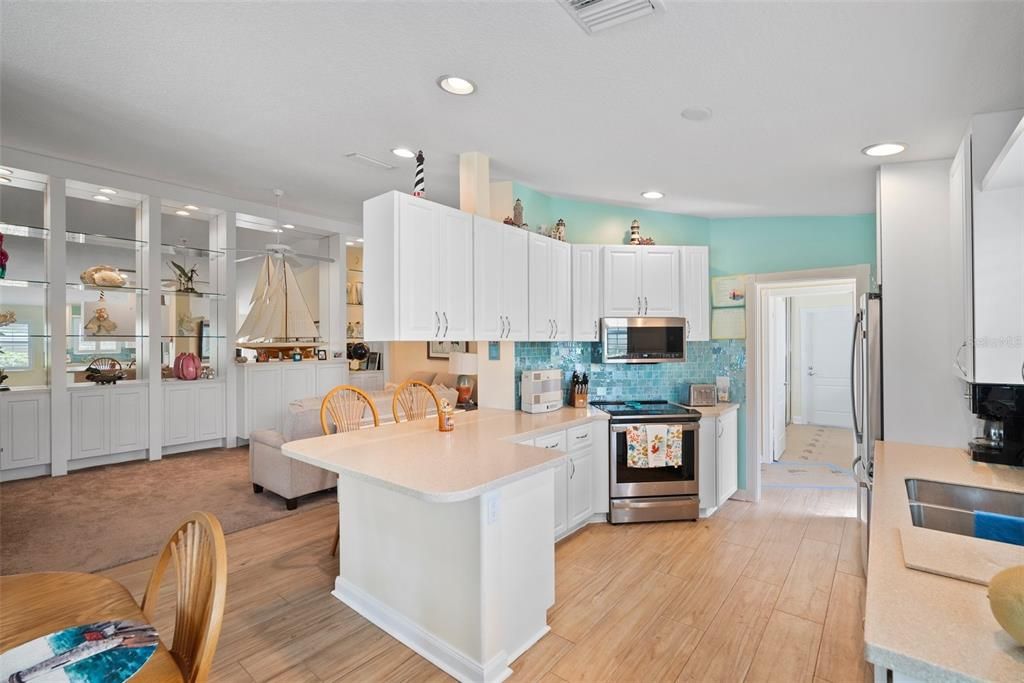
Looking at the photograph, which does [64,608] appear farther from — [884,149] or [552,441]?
[884,149]

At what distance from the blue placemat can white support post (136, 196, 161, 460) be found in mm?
4996

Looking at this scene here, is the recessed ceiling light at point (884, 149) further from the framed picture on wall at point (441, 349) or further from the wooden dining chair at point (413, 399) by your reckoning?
the framed picture on wall at point (441, 349)

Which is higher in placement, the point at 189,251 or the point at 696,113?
the point at 696,113

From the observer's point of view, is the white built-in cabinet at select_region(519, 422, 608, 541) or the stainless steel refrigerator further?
the white built-in cabinet at select_region(519, 422, 608, 541)

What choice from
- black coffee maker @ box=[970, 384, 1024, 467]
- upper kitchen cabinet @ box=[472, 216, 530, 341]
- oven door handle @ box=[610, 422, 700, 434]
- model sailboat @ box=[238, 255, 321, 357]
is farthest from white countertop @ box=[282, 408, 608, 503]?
model sailboat @ box=[238, 255, 321, 357]

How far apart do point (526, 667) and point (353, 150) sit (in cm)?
332

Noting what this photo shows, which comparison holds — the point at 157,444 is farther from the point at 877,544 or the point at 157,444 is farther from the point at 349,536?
the point at 877,544

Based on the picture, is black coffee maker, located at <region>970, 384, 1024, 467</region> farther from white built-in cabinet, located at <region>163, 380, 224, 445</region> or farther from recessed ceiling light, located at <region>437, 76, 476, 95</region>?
white built-in cabinet, located at <region>163, 380, 224, 445</region>

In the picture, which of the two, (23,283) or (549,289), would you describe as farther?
(23,283)

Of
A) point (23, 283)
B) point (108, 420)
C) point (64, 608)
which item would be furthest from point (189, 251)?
point (64, 608)

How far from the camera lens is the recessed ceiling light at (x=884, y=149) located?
2.75 metres

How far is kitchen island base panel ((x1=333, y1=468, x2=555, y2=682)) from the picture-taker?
197 centimetres

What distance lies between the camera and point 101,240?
5.05 metres

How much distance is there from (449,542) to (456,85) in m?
2.16
